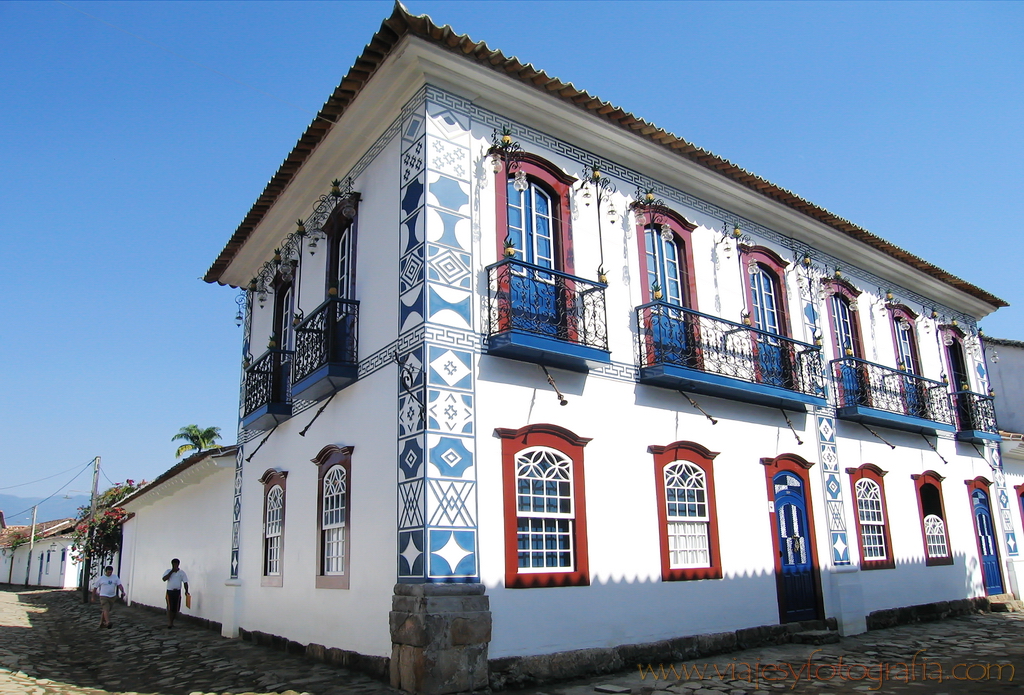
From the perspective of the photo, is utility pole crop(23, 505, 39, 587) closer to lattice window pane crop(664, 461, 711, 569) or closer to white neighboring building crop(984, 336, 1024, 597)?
lattice window pane crop(664, 461, 711, 569)

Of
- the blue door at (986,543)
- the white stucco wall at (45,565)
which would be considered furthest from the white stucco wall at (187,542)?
the blue door at (986,543)

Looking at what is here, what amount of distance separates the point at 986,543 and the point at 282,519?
13.3m

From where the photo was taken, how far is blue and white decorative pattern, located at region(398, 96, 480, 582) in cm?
719

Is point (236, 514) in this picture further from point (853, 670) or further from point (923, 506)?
point (923, 506)

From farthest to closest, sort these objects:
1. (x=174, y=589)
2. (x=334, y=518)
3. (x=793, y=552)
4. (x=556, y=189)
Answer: (x=174, y=589)
(x=793, y=552)
(x=556, y=189)
(x=334, y=518)

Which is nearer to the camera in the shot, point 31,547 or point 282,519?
point 282,519

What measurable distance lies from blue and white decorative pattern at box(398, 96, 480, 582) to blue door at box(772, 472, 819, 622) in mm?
5190

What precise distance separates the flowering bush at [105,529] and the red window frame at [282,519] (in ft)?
36.2

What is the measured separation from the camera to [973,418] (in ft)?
49.8

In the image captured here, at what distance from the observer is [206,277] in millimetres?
14180

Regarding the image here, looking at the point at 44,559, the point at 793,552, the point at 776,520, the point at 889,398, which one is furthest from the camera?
the point at 44,559

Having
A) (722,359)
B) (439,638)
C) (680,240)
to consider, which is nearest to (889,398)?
(722,359)

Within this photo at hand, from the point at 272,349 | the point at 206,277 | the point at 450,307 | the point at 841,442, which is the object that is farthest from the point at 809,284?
the point at 206,277

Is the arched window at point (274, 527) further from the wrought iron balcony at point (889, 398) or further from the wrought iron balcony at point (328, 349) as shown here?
the wrought iron balcony at point (889, 398)
